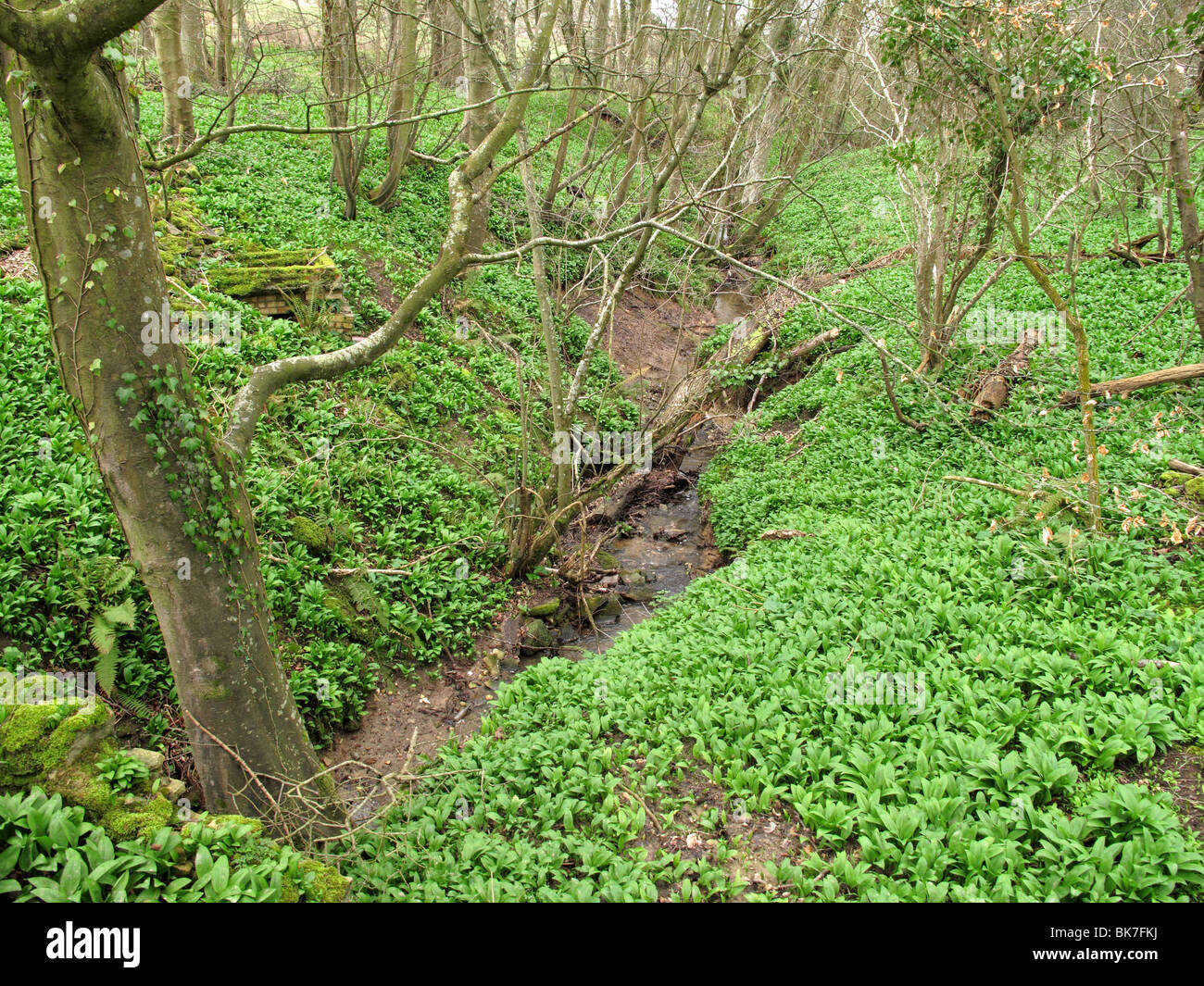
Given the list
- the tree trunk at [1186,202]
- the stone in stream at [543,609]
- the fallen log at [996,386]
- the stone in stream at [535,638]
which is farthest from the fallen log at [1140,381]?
the stone in stream at [535,638]

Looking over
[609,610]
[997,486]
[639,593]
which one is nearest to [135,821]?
[609,610]

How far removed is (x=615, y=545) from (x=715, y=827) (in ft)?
20.8

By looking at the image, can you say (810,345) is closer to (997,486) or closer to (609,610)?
(997,486)

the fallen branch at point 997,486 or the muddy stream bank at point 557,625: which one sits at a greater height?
the fallen branch at point 997,486

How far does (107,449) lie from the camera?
359 centimetres

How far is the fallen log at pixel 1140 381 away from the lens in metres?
7.38

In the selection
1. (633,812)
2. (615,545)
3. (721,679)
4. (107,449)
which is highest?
(107,449)

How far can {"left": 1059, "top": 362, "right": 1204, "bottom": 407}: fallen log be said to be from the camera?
7.38 metres

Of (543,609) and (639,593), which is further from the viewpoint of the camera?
(639,593)

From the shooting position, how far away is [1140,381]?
7594 millimetres

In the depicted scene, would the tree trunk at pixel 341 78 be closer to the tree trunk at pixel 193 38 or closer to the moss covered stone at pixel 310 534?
the tree trunk at pixel 193 38
